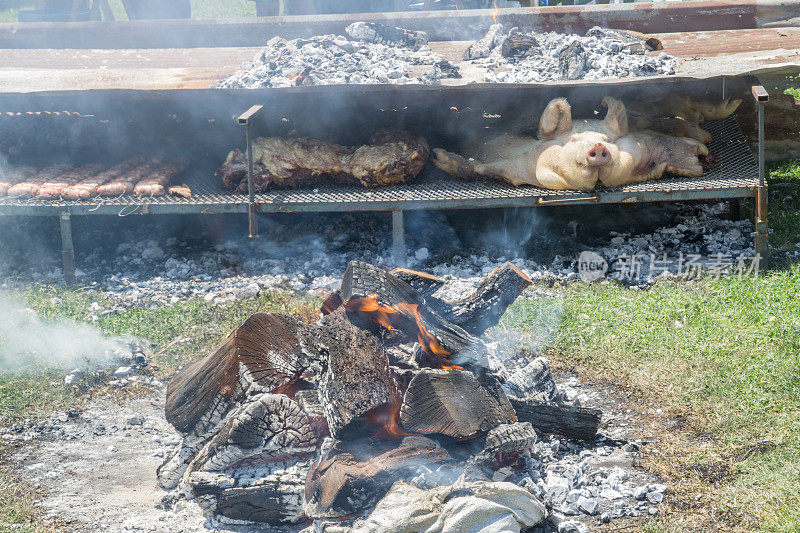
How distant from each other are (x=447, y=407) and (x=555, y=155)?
148 inches

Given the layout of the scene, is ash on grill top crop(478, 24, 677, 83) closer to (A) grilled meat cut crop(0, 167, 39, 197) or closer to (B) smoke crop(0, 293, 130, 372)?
(B) smoke crop(0, 293, 130, 372)

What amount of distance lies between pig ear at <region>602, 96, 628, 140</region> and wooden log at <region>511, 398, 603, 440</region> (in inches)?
139

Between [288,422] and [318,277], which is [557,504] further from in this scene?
[318,277]

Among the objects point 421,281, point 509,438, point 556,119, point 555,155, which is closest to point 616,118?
point 556,119

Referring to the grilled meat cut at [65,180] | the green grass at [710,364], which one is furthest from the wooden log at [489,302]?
the grilled meat cut at [65,180]

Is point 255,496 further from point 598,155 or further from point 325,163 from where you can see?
point 598,155

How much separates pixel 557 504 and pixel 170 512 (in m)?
2.10

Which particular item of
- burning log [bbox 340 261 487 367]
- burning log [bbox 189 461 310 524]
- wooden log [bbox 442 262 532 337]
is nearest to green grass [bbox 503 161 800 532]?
wooden log [bbox 442 262 532 337]

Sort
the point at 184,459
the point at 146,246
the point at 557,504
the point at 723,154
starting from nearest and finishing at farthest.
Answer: the point at 557,504 < the point at 184,459 < the point at 723,154 < the point at 146,246

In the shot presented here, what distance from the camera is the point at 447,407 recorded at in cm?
390

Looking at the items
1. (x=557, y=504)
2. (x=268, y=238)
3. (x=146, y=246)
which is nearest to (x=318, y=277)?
(x=268, y=238)

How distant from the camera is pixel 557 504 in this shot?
3836 millimetres

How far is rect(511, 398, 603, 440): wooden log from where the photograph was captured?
14.3 ft

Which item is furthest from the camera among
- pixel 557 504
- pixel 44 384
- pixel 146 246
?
pixel 146 246
